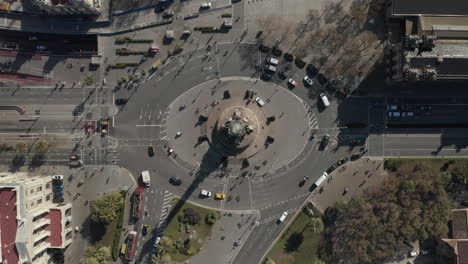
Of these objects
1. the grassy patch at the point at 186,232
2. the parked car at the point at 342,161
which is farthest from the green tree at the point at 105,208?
the parked car at the point at 342,161

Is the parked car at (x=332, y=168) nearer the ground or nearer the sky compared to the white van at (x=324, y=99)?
nearer the ground

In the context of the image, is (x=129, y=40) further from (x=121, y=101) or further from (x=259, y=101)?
(x=259, y=101)

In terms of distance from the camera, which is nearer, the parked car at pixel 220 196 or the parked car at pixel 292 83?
the parked car at pixel 292 83

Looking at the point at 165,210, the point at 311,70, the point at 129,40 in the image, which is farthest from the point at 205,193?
the point at 129,40

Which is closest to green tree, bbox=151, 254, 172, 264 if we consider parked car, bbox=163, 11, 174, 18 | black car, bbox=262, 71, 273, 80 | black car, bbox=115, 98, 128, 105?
black car, bbox=115, 98, 128, 105

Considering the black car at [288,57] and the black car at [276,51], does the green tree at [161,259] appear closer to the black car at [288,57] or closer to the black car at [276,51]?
the black car at [276,51]

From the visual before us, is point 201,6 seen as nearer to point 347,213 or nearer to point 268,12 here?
point 268,12

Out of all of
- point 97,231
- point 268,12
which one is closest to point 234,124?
point 268,12
